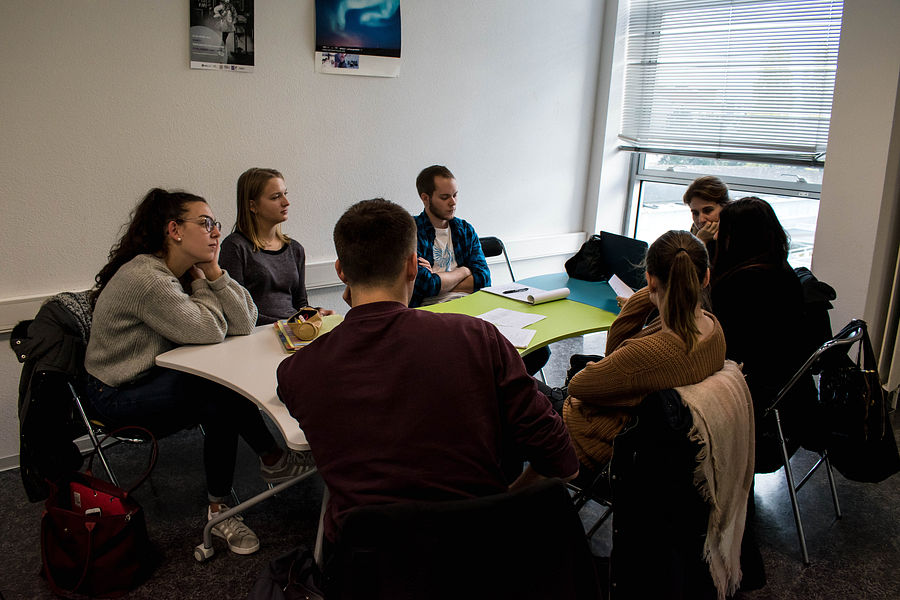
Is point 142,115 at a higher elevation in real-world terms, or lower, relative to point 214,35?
lower

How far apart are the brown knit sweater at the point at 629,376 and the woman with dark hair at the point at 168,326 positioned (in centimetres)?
124

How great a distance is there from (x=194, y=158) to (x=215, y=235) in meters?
0.95

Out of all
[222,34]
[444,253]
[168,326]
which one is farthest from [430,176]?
[168,326]

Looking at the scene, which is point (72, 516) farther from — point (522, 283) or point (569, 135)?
point (569, 135)

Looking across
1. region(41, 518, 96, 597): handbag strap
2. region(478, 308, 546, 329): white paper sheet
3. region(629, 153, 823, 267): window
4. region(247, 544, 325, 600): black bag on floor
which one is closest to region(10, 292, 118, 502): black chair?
region(41, 518, 96, 597): handbag strap

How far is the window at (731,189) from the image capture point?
415 cm

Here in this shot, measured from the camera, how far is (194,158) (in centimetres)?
323

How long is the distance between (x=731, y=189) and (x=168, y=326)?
362 centimetres

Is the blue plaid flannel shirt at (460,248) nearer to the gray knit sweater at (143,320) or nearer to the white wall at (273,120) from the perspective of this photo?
the white wall at (273,120)

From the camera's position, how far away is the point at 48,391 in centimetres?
229

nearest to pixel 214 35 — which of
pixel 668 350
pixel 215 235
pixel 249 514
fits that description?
pixel 215 235

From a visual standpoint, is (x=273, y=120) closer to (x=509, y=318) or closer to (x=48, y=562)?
(x=509, y=318)

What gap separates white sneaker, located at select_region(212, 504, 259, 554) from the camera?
2451 millimetres

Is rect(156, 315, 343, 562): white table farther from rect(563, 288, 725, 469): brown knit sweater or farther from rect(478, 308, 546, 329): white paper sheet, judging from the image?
rect(563, 288, 725, 469): brown knit sweater
